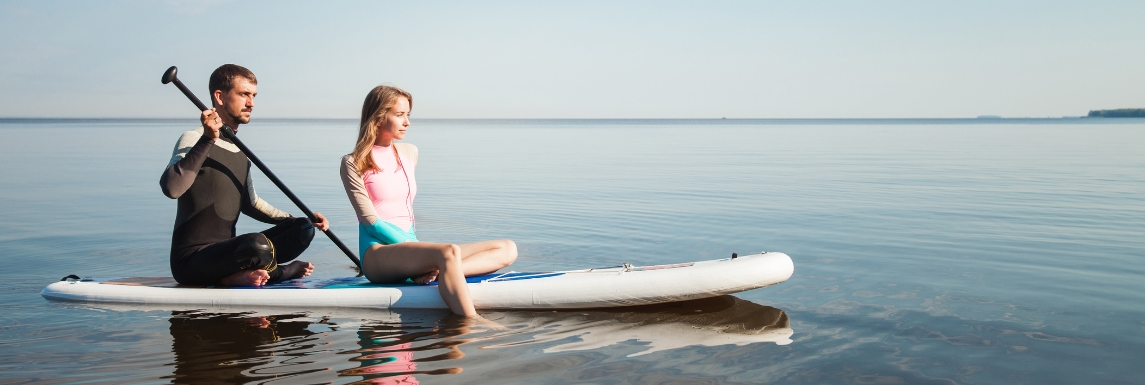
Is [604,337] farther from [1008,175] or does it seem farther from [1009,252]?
[1008,175]

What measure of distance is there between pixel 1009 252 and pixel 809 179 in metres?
7.45

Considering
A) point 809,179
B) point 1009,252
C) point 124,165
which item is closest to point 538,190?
point 809,179

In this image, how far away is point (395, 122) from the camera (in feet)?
16.8

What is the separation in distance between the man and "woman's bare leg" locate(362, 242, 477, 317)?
0.54 m

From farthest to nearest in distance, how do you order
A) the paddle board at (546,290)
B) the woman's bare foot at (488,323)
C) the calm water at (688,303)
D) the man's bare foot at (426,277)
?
the man's bare foot at (426,277) → the paddle board at (546,290) → the woman's bare foot at (488,323) → the calm water at (688,303)

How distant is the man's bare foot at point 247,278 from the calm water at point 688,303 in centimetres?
20

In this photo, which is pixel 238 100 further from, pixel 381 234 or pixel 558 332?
pixel 558 332

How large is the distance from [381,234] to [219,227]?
103cm

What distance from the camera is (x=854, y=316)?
17.2 feet

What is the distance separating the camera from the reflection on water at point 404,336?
13.5ft

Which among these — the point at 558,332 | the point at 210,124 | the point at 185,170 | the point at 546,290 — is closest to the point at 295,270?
the point at 185,170

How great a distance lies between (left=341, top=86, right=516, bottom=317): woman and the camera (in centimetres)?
502

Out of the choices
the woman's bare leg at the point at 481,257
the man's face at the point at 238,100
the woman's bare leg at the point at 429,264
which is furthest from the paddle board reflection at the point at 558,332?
the man's face at the point at 238,100

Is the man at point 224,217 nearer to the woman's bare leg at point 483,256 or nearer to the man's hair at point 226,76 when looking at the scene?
the man's hair at point 226,76
